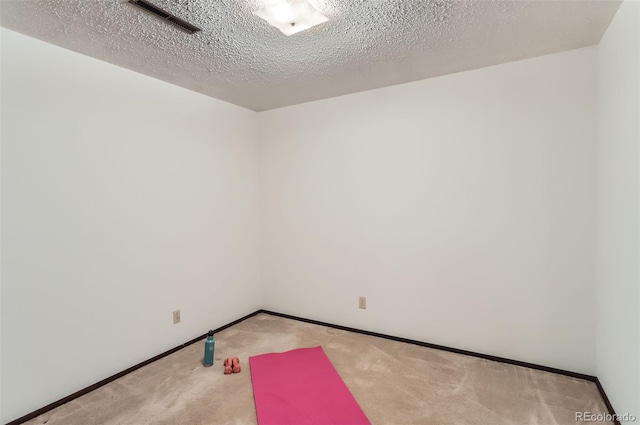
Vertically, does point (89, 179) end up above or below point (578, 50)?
below

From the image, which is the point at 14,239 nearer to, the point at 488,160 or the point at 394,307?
the point at 394,307

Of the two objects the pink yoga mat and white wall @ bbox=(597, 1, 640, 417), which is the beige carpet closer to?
the pink yoga mat

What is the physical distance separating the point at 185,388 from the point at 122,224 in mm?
1312

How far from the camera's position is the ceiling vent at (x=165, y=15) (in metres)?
1.70

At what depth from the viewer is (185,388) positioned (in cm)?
231

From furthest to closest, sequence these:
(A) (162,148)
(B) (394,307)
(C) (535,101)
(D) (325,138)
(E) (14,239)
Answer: (D) (325,138)
(B) (394,307)
(A) (162,148)
(C) (535,101)
(E) (14,239)

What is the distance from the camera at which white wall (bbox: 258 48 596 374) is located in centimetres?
239

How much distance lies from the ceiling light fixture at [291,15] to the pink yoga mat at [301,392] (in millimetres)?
2286

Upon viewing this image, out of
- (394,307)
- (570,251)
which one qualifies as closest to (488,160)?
(570,251)

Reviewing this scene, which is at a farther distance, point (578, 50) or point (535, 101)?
point (535, 101)

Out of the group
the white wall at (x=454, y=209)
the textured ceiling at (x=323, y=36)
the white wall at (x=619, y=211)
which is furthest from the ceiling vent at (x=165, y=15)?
the white wall at (x=619, y=211)

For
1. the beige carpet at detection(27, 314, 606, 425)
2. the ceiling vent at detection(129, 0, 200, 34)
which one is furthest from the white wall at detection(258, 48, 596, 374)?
the ceiling vent at detection(129, 0, 200, 34)

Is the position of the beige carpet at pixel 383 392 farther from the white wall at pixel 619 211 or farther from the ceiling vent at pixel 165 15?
the ceiling vent at pixel 165 15

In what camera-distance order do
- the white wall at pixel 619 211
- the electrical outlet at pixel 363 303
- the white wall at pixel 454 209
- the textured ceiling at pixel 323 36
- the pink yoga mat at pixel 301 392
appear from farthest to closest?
the electrical outlet at pixel 363 303 < the white wall at pixel 454 209 < the pink yoga mat at pixel 301 392 < the textured ceiling at pixel 323 36 < the white wall at pixel 619 211
